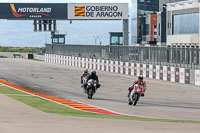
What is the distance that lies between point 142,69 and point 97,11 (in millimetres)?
22605

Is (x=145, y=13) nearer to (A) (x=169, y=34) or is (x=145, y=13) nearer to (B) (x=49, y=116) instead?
(A) (x=169, y=34)

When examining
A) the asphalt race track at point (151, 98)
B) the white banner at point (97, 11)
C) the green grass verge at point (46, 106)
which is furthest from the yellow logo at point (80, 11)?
the green grass verge at point (46, 106)

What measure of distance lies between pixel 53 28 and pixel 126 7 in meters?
9.23

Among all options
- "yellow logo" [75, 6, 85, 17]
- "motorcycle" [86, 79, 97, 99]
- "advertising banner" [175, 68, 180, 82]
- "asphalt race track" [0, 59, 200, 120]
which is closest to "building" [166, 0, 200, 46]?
"yellow logo" [75, 6, 85, 17]

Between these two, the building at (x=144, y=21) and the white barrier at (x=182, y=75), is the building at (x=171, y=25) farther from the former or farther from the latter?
the white barrier at (x=182, y=75)

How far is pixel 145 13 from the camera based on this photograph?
384ft

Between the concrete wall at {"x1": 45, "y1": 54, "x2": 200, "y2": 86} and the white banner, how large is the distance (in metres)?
5.14

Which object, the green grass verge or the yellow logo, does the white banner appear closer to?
the yellow logo

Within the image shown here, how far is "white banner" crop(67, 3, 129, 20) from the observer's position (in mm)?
65875

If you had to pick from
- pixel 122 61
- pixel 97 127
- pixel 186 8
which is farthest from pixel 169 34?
pixel 97 127

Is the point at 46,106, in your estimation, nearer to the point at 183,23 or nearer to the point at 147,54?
the point at 147,54

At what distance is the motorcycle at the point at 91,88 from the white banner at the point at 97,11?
39297 millimetres

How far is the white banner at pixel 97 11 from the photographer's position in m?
65.9

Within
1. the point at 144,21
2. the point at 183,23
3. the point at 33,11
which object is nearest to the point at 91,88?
the point at 33,11
